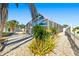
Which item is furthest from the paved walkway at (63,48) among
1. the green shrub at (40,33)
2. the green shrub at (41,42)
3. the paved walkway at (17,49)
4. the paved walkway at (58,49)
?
the paved walkway at (17,49)

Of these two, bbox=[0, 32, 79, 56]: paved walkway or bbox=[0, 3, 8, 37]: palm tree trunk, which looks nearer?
bbox=[0, 32, 79, 56]: paved walkway

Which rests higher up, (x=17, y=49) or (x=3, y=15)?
(x=3, y=15)

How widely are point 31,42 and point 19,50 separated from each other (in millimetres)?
343

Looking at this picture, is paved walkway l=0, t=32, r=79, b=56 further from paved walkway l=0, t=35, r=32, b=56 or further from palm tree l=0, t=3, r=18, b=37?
palm tree l=0, t=3, r=18, b=37

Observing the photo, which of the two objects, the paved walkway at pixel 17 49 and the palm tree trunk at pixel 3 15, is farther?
the palm tree trunk at pixel 3 15

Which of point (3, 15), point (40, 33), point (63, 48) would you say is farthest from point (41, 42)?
point (3, 15)

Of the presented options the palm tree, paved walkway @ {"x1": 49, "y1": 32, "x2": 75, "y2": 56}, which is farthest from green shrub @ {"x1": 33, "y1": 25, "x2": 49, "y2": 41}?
the palm tree

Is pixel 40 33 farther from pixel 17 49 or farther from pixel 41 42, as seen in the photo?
pixel 17 49

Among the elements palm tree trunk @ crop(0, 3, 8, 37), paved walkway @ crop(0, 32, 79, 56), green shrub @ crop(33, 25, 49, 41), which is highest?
palm tree trunk @ crop(0, 3, 8, 37)

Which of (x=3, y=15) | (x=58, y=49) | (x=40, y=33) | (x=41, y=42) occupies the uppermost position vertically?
(x=3, y=15)

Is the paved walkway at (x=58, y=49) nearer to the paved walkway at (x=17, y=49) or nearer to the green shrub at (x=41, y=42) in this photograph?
the paved walkway at (x=17, y=49)

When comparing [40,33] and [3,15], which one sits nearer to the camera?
[40,33]

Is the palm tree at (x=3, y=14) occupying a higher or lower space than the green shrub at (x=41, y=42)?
higher

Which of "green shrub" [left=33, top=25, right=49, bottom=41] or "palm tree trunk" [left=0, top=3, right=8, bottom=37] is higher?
"palm tree trunk" [left=0, top=3, right=8, bottom=37]
